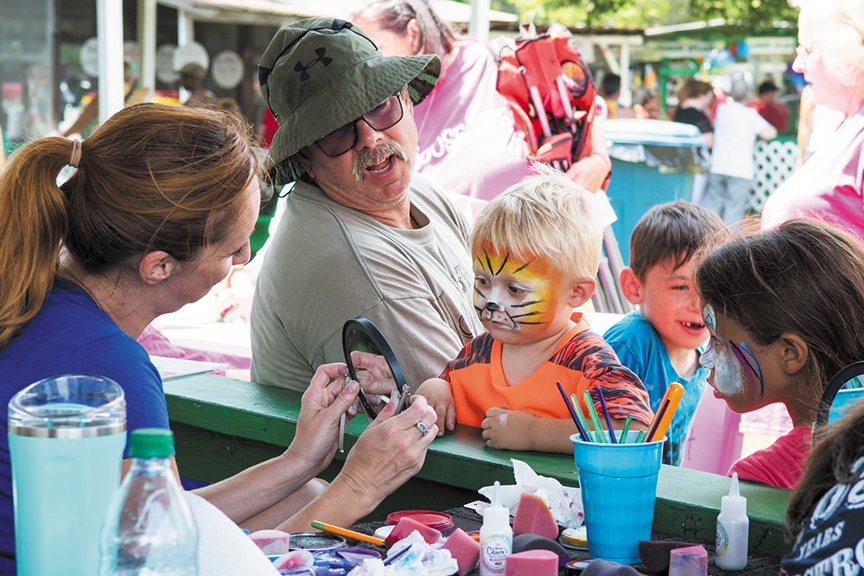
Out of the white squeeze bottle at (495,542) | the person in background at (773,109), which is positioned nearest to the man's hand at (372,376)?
the white squeeze bottle at (495,542)

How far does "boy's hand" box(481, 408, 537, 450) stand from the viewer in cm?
196

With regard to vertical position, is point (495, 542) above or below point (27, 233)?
below

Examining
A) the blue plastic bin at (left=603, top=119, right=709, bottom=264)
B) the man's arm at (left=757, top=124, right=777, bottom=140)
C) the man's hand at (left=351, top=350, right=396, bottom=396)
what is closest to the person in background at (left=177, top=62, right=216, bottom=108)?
the blue plastic bin at (left=603, top=119, right=709, bottom=264)

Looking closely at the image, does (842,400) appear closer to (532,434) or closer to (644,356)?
(532,434)

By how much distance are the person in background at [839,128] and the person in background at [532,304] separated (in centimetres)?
170

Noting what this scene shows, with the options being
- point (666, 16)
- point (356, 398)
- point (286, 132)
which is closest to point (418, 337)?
point (356, 398)

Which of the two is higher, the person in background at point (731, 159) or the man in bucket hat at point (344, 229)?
the man in bucket hat at point (344, 229)

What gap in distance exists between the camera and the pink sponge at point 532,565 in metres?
1.27

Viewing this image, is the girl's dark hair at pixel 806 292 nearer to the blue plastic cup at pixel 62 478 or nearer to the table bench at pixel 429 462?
the table bench at pixel 429 462

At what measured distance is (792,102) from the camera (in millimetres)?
13711

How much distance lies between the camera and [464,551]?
4.63ft

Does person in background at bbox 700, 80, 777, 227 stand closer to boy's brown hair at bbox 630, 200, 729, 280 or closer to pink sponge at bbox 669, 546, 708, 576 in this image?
boy's brown hair at bbox 630, 200, 729, 280

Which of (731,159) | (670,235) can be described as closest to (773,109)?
(731,159)

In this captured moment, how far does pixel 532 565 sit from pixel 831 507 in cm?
44
